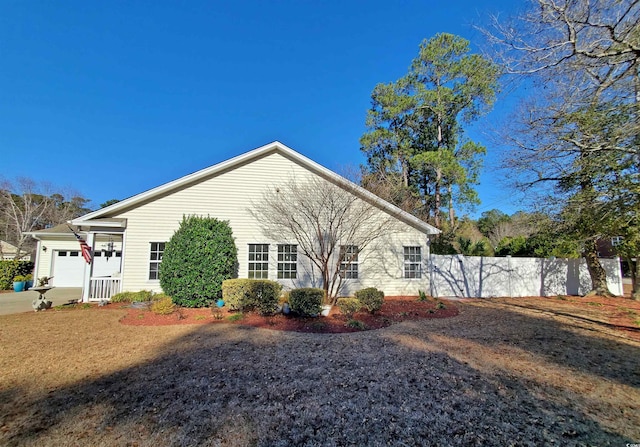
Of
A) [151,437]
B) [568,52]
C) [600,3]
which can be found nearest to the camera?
[151,437]

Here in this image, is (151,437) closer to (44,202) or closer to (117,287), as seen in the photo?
(117,287)

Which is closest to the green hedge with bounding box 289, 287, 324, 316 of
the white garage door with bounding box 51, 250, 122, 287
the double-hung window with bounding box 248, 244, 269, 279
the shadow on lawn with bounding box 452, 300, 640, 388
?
the shadow on lawn with bounding box 452, 300, 640, 388

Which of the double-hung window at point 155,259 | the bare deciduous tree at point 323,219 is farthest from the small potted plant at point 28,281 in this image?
the bare deciduous tree at point 323,219

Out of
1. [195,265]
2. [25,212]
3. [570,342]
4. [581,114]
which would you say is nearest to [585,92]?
[581,114]

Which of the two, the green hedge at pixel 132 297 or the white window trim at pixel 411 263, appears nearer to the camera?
the green hedge at pixel 132 297

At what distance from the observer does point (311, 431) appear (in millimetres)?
3117

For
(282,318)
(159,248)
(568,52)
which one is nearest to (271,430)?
(282,318)

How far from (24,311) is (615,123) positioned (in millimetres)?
18279

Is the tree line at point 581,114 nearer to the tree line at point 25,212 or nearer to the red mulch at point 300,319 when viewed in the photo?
the red mulch at point 300,319

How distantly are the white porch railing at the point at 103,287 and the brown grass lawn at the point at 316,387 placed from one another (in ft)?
14.2

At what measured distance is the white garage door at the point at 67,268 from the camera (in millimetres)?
16594

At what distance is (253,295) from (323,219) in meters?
3.97

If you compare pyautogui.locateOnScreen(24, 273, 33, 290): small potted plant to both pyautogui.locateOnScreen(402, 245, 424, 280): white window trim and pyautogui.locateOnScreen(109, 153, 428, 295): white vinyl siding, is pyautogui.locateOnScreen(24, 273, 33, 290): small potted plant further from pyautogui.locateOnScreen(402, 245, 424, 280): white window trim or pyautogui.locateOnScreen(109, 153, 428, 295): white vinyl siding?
pyautogui.locateOnScreen(402, 245, 424, 280): white window trim

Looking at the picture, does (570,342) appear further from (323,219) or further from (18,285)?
(18,285)
